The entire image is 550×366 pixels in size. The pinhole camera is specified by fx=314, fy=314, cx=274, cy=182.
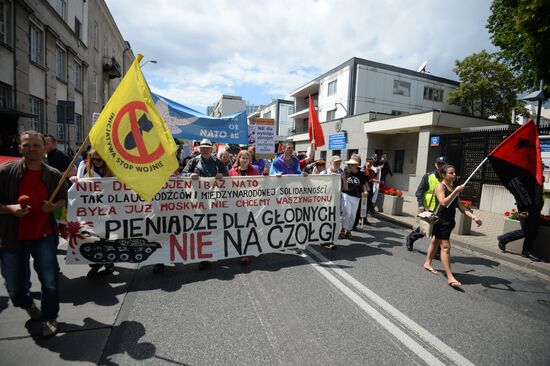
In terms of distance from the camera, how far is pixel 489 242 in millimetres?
6977

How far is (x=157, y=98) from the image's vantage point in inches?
294

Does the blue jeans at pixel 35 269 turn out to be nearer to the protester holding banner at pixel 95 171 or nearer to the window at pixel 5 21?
the protester holding banner at pixel 95 171

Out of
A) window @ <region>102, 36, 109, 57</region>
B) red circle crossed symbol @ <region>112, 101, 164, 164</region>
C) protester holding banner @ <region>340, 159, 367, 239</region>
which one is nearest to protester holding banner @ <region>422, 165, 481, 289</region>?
protester holding banner @ <region>340, 159, 367, 239</region>

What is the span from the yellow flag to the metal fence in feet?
39.4

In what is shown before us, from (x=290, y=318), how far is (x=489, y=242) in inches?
231

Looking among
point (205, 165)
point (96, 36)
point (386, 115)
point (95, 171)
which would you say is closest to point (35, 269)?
point (95, 171)

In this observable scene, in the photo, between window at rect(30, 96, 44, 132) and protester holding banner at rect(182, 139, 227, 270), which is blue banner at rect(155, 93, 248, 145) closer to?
protester holding banner at rect(182, 139, 227, 270)

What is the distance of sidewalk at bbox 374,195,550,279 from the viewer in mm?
5562

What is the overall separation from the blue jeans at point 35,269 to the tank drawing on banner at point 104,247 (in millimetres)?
1227

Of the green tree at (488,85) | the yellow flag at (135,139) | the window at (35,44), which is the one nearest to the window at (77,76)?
the window at (35,44)

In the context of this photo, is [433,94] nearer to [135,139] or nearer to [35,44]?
[35,44]

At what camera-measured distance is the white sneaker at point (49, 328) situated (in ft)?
9.39

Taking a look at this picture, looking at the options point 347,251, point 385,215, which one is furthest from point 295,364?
point 385,215

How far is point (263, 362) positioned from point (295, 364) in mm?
264
